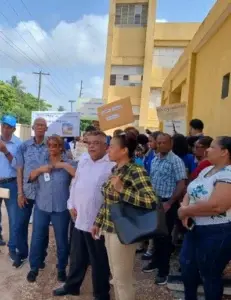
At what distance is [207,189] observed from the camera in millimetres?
2465

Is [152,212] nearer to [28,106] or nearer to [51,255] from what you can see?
[51,255]

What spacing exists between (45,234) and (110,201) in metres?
1.38

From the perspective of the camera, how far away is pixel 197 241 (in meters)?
2.58

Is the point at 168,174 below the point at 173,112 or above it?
below

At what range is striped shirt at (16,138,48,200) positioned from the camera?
376 cm

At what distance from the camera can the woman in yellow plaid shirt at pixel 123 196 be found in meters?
2.49

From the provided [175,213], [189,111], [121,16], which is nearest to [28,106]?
[121,16]

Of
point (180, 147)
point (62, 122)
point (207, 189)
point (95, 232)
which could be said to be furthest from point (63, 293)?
point (62, 122)

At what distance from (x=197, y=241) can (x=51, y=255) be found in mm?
2438

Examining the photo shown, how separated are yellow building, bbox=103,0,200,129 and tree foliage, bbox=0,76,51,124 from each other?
24.9 ft

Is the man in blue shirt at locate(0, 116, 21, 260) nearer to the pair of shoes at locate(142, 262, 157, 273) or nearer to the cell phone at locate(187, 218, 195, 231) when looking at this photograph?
the pair of shoes at locate(142, 262, 157, 273)

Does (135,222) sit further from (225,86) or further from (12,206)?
(225,86)

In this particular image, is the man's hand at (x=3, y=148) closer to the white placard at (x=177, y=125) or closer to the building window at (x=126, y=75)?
the white placard at (x=177, y=125)

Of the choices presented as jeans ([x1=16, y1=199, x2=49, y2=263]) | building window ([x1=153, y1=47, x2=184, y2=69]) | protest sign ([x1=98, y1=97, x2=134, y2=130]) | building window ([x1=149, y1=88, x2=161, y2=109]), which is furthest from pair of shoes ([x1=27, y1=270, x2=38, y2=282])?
building window ([x1=153, y1=47, x2=184, y2=69])
